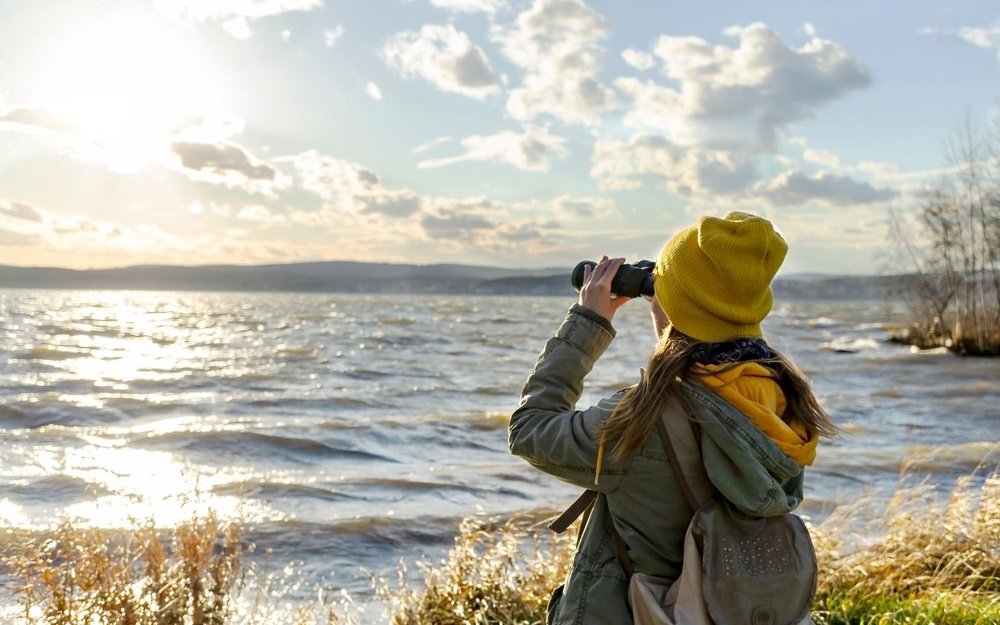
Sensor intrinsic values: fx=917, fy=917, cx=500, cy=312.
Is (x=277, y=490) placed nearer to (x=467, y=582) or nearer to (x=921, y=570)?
(x=467, y=582)

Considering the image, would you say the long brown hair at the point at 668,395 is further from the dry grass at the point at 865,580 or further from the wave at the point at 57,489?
the wave at the point at 57,489

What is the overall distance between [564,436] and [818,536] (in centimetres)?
400

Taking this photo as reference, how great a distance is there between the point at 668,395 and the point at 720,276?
33 cm

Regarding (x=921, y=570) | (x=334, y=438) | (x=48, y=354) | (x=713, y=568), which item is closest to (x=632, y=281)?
(x=713, y=568)

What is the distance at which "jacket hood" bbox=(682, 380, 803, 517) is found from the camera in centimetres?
224

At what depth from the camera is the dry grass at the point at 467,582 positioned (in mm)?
4516

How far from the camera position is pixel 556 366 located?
255cm

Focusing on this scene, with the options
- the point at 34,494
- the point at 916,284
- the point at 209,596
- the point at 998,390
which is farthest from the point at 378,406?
the point at 916,284

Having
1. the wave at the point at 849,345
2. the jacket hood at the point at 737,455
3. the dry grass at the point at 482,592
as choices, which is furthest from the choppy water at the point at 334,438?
the wave at the point at 849,345

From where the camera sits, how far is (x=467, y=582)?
519 centimetres

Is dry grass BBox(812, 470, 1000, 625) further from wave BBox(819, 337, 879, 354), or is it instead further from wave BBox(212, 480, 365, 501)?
wave BBox(819, 337, 879, 354)

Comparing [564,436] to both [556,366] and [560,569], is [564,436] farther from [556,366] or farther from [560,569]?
[560,569]

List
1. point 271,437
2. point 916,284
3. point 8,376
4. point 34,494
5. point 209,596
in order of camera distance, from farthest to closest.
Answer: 1. point 916,284
2. point 8,376
3. point 271,437
4. point 34,494
5. point 209,596

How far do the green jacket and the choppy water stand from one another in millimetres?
417
